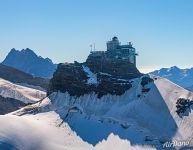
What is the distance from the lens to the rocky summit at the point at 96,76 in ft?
557

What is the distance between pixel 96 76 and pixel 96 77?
2.34 feet

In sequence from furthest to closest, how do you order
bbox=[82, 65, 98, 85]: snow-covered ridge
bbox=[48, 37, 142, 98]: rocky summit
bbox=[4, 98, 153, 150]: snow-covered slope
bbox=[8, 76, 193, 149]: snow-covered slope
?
bbox=[82, 65, 98, 85]: snow-covered ridge, bbox=[48, 37, 142, 98]: rocky summit, bbox=[8, 76, 193, 149]: snow-covered slope, bbox=[4, 98, 153, 150]: snow-covered slope

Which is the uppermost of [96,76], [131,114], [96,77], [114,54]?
[114,54]

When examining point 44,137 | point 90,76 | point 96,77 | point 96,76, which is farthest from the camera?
point 90,76

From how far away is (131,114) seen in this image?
159500 millimetres

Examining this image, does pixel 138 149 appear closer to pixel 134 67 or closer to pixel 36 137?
pixel 36 137

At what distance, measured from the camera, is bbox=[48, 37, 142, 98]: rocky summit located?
170m

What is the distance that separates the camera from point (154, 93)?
167500 mm

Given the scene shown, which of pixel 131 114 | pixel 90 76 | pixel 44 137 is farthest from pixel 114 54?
pixel 44 137

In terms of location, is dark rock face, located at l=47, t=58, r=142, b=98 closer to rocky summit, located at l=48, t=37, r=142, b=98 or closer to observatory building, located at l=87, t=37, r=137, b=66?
rocky summit, located at l=48, t=37, r=142, b=98

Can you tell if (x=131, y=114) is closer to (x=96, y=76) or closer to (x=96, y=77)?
(x=96, y=77)

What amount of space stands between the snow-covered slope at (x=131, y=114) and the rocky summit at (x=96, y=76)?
2331 mm

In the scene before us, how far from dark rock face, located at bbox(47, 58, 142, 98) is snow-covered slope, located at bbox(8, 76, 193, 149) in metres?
2.16

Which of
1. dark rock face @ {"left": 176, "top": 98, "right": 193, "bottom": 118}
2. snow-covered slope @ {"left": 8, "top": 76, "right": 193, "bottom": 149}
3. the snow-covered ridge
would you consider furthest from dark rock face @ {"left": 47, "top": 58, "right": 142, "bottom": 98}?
dark rock face @ {"left": 176, "top": 98, "right": 193, "bottom": 118}
